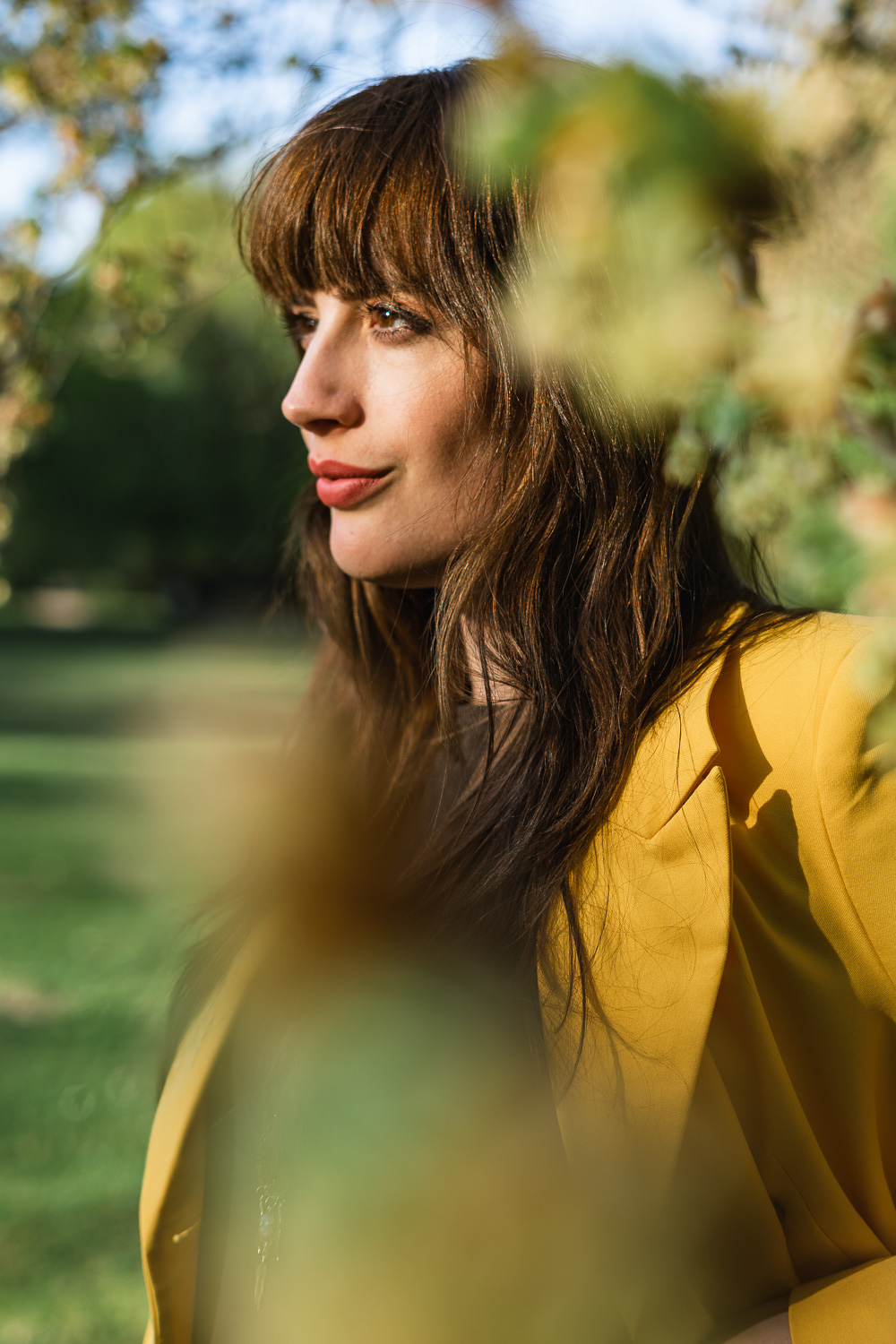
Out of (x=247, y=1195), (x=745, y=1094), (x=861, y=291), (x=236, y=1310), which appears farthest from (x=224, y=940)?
(x=861, y=291)

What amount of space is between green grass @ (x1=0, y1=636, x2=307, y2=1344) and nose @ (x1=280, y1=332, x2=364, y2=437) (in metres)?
1.40

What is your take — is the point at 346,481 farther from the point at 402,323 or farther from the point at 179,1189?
the point at 179,1189

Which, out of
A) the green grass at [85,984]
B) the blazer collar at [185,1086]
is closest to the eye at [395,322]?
the blazer collar at [185,1086]

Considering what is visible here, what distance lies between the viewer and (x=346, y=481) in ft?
5.42

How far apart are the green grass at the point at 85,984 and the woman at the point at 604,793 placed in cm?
119

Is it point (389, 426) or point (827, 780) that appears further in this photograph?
point (389, 426)

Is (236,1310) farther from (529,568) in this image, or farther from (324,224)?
(324,224)

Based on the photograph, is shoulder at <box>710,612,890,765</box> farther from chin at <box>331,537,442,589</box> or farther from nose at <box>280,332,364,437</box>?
nose at <box>280,332,364,437</box>

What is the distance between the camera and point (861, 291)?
2.24ft

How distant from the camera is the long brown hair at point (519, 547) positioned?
151cm

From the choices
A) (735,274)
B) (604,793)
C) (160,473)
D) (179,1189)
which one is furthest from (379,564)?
(160,473)

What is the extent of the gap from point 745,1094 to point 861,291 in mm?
1042

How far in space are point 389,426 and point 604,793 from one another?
65 cm

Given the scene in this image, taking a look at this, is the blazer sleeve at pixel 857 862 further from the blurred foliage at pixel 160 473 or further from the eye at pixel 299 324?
the blurred foliage at pixel 160 473
